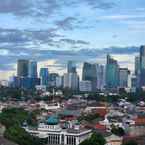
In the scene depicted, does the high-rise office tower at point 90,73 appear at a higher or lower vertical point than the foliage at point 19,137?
higher

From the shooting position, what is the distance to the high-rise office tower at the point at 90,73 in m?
117

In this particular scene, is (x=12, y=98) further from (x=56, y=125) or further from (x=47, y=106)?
(x=56, y=125)

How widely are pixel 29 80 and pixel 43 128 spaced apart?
7268cm

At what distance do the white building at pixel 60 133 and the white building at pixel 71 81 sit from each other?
7421 cm

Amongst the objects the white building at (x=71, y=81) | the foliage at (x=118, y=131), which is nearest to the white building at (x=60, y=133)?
the foliage at (x=118, y=131)

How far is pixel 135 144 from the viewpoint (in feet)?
95.7

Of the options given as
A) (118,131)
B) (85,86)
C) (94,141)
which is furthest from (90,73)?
(94,141)

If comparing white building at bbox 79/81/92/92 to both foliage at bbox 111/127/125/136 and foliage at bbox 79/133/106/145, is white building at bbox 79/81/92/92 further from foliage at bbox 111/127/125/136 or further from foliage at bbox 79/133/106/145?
foliage at bbox 79/133/106/145

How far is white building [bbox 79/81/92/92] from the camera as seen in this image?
112875mm

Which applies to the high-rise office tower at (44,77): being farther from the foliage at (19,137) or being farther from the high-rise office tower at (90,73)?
the foliage at (19,137)

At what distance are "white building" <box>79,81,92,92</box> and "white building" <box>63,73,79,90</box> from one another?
89 cm

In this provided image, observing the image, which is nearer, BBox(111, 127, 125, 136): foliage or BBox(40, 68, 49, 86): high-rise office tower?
BBox(111, 127, 125, 136): foliage

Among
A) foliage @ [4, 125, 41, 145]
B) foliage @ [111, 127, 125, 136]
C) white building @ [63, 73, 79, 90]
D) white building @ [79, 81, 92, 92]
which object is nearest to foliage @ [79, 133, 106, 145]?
foliage @ [4, 125, 41, 145]

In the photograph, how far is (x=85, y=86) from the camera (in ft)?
377
